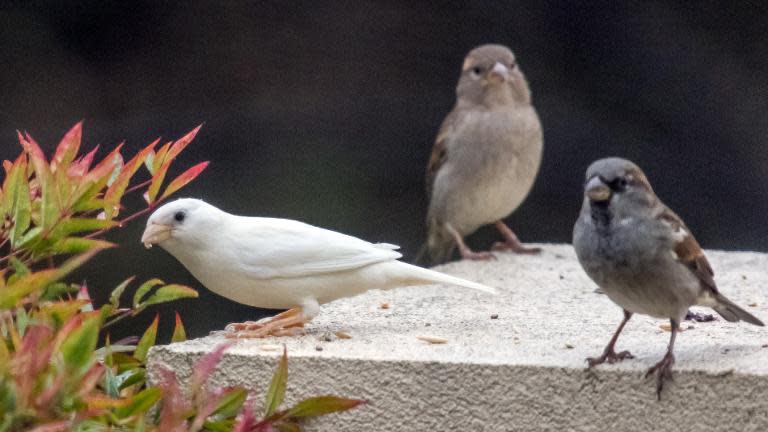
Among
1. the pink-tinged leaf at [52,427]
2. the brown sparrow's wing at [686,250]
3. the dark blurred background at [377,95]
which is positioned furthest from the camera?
the dark blurred background at [377,95]

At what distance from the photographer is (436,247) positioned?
21.0 ft

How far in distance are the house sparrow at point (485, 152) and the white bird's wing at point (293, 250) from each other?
2258 mm

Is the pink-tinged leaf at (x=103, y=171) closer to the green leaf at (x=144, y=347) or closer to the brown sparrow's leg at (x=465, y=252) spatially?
the green leaf at (x=144, y=347)

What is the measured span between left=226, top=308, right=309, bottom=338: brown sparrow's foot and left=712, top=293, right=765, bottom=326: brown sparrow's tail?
3.16ft

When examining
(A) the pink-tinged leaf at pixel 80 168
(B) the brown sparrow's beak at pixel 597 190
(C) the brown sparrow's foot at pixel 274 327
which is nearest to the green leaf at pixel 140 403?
(A) the pink-tinged leaf at pixel 80 168

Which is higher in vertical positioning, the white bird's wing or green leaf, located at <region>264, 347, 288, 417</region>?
the white bird's wing

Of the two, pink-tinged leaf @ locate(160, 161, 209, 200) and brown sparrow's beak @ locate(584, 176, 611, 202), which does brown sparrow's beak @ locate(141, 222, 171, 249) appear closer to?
pink-tinged leaf @ locate(160, 161, 209, 200)

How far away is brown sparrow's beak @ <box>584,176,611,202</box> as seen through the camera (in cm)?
292

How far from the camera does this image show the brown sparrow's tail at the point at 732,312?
10.5 feet

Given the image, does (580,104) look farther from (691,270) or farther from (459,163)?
(691,270)

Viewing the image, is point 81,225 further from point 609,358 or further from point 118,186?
point 609,358

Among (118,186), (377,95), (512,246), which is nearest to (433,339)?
(118,186)

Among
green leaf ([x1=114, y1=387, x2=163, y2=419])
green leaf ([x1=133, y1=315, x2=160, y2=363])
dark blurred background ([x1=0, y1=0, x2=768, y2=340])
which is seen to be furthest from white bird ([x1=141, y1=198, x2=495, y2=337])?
dark blurred background ([x1=0, y1=0, x2=768, y2=340])

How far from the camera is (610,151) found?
7492mm
